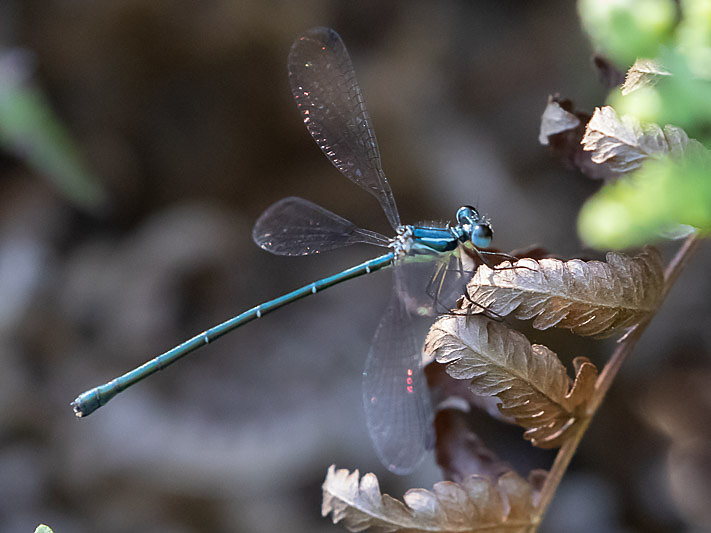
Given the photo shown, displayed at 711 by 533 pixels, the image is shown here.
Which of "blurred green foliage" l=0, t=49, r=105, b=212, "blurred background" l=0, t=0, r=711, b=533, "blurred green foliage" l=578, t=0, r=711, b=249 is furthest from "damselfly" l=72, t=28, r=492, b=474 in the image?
"blurred green foliage" l=0, t=49, r=105, b=212

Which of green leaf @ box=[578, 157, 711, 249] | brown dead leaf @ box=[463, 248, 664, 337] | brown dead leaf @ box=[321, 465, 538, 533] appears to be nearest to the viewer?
green leaf @ box=[578, 157, 711, 249]

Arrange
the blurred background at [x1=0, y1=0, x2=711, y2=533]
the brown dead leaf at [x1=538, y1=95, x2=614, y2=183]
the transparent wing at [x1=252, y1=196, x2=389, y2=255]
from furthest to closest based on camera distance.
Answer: the blurred background at [x1=0, y1=0, x2=711, y2=533] → the transparent wing at [x1=252, y1=196, x2=389, y2=255] → the brown dead leaf at [x1=538, y1=95, x2=614, y2=183]

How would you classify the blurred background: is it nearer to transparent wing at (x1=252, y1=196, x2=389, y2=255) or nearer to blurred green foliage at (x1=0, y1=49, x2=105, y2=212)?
blurred green foliage at (x1=0, y1=49, x2=105, y2=212)

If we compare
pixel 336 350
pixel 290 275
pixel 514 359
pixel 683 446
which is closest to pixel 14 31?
pixel 290 275

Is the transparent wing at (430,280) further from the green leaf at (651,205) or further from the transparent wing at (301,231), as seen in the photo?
the green leaf at (651,205)

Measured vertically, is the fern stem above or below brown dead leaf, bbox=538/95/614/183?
below

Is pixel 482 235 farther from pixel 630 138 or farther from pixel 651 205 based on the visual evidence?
pixel 651 205

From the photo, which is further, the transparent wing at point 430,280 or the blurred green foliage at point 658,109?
the transparent wing at point 430,280

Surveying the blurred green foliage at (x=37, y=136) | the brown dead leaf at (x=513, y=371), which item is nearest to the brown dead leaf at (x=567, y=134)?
the brown dead leaf at (x=513, y=371)
